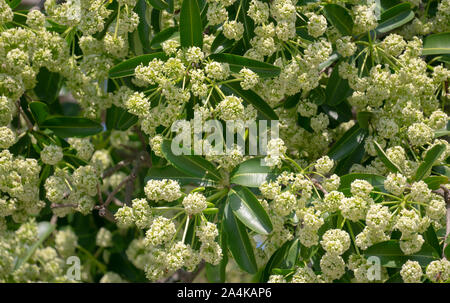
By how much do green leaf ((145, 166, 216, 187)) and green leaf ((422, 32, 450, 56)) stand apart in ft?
4.64

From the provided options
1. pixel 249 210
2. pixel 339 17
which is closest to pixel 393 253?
pixel 249 210

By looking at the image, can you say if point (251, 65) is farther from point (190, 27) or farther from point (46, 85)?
point (46, 85)

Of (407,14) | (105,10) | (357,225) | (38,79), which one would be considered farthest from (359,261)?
(38,79)

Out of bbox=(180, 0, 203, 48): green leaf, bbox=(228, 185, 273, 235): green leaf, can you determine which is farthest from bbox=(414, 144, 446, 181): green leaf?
bbox=(180, 0, 203, 48): green leaf

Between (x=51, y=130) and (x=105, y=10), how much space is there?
0.79m

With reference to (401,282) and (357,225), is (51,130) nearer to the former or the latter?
(357,225)

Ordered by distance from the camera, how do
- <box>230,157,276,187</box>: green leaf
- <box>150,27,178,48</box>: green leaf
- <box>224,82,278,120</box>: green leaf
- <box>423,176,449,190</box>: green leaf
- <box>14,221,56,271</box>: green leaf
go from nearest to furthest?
<box>423,176,449,190</box>: green leaf < <box>230,157,276,187</box>: green leaf < <box>224,82,278,120</box>: green leaf < <box>150,27,178,48</box>: green leaf < <box>14,221,56,271</box>: green leaf

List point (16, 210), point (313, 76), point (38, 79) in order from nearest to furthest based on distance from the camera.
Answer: point (313, 76) < point (16, 210) < point (38, 79)

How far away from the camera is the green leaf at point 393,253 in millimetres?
2818

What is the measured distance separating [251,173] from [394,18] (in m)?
1.24

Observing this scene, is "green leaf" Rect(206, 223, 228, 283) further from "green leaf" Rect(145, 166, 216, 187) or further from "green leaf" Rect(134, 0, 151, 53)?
"green leaf" Rect(134, 0, 151, 53)

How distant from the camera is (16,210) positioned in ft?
11.6

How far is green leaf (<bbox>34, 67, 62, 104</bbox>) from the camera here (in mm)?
3744

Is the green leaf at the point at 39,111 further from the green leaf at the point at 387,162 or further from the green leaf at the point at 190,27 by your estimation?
the green leaf at the point at 387,162
